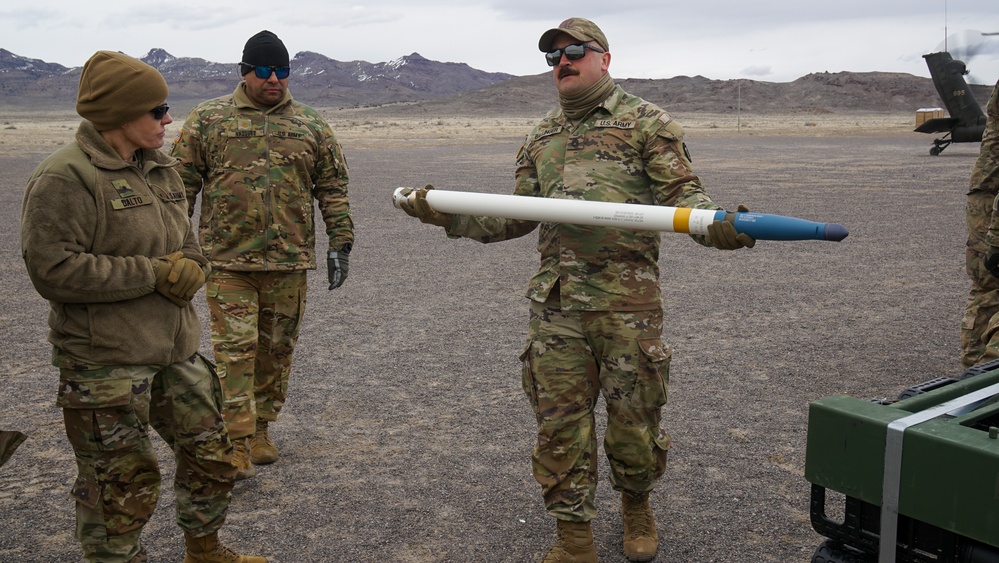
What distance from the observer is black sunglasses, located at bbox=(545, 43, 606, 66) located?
399cm

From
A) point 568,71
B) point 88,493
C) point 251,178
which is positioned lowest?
point 88,493

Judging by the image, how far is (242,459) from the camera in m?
4.86

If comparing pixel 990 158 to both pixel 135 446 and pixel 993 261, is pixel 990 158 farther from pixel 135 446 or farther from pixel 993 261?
pixel 135 446

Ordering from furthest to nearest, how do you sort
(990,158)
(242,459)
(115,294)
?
(990,158)
(242,459)
(115,294)

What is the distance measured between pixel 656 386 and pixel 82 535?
7.30 ft

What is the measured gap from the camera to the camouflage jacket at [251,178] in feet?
16.2

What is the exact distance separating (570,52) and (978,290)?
11.3ft

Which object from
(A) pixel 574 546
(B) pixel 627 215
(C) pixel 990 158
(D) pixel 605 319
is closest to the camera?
(B) pixel 627 215

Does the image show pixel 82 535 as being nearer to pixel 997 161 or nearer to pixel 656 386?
pixel 656 386

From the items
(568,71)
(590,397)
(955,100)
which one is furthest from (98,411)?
(955,100)

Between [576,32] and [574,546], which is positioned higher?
[576,32]

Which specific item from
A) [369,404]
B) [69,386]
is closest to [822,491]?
[69,386]

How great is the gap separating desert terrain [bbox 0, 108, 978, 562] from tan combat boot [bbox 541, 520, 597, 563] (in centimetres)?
21

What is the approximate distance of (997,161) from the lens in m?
5.89
